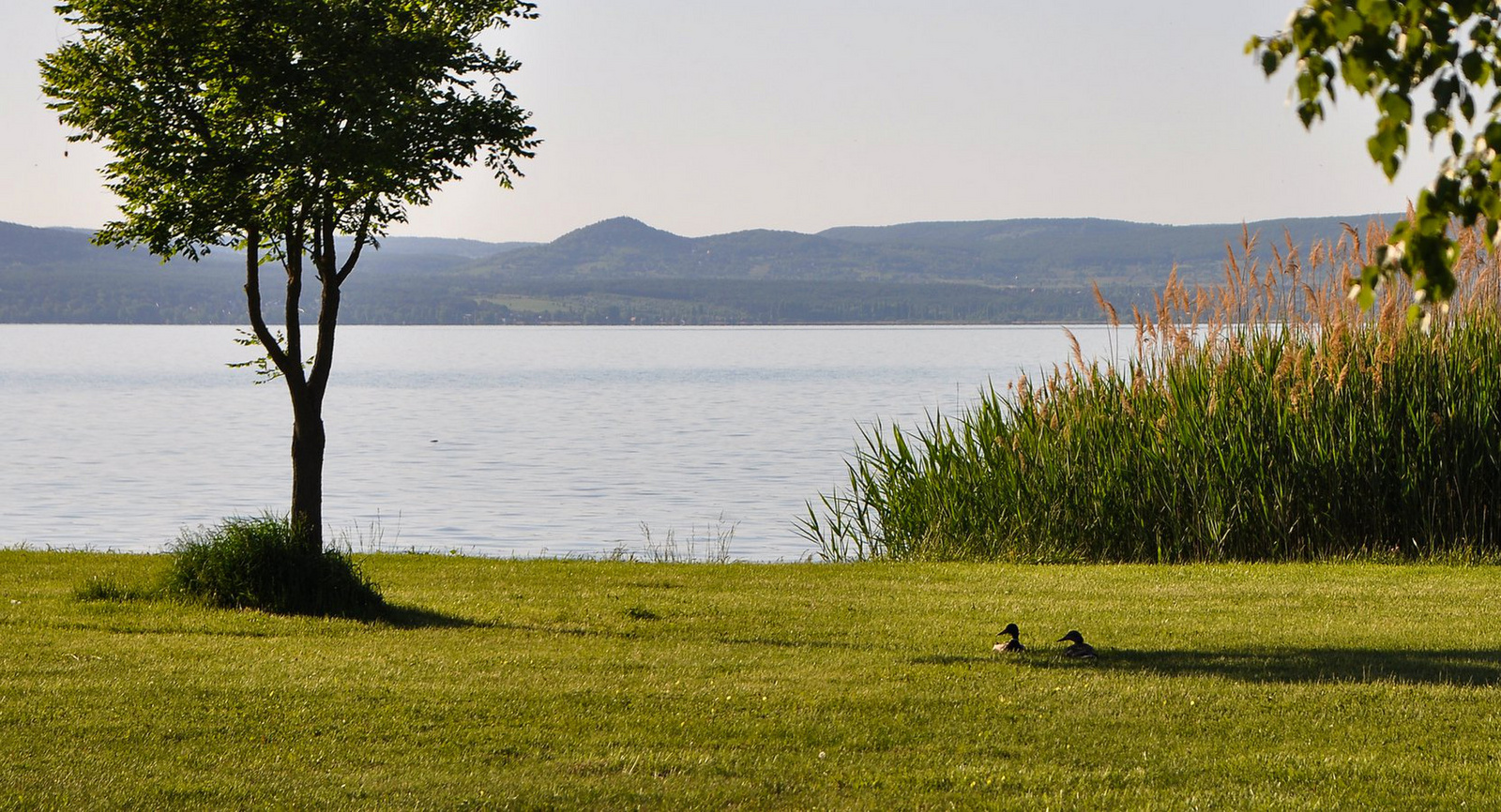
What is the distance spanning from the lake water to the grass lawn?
4.75 m

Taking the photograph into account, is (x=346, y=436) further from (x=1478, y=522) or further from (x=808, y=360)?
(x=808, y=360)

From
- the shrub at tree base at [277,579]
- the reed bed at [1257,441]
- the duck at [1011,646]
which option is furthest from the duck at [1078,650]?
the reed bed at [1257,441]

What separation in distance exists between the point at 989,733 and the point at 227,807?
3.36 metres

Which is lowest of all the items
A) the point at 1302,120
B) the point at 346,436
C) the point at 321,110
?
the point at 346,436

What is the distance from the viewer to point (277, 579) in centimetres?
1102

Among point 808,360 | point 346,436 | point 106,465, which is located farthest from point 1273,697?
point 808,360

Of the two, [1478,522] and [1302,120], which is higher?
[1302,120]

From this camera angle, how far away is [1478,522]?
13695mm

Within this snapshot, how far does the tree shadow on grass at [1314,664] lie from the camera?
852cm

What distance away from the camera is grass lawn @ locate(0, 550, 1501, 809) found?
636 centimetres

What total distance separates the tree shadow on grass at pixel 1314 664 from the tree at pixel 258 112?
5418 mm

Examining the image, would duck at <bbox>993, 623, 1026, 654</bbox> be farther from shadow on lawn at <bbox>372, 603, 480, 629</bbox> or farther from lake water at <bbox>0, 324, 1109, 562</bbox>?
lake water at <bbox>0, 324, 1109, 562</bbox>

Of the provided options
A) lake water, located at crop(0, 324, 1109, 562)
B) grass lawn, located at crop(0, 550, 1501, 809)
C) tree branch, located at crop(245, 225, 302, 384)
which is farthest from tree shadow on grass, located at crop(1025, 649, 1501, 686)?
tree branch, located at crop(245, 225, 302, 384)

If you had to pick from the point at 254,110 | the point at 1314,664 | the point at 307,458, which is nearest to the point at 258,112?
the point at 254,110
